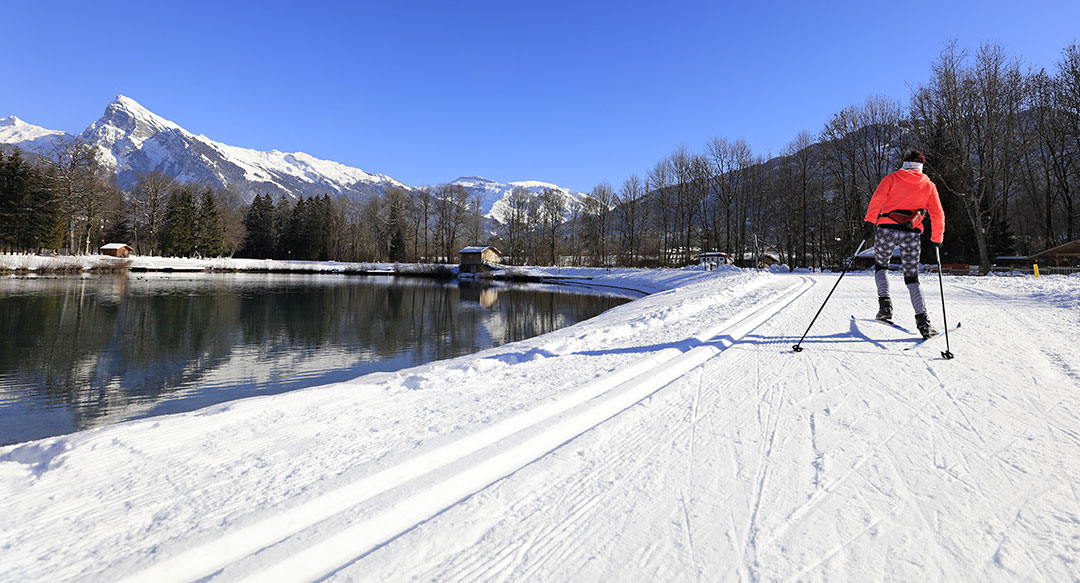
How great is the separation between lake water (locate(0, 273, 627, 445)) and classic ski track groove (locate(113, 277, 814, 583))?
484 centimetres

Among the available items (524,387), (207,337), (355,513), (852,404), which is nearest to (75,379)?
(207,337)

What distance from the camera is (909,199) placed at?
5.54 metres

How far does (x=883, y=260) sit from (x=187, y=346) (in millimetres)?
13785

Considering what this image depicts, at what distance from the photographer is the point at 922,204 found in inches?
216

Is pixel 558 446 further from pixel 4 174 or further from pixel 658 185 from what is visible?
pixel 4 174

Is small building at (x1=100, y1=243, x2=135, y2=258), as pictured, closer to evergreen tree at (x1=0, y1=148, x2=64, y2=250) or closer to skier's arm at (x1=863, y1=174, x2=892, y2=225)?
evergreen tree at (x1=0, y1=148, x2=64, y2=250)

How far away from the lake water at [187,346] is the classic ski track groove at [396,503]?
4839mm

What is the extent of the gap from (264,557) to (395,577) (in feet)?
1.75

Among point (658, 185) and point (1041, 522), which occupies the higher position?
Answer: point (658, 185)

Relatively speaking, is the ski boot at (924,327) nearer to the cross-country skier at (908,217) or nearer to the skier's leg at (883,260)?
the cross-country skier at (908,217)

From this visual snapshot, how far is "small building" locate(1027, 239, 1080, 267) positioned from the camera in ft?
86.4

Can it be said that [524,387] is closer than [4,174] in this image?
Yes

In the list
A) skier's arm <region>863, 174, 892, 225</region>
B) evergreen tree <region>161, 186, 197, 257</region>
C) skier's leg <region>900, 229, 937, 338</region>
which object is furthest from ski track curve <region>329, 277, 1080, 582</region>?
evergreen tree <region>161, 186, 197, 257</region>

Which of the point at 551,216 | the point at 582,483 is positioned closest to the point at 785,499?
the point at 582,483
